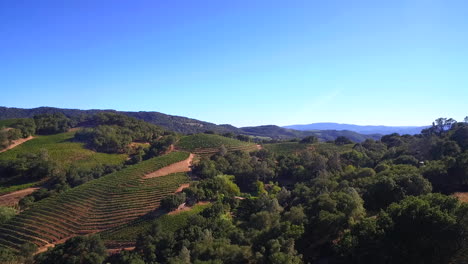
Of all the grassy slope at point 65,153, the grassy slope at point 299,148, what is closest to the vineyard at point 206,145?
the grassy slope at point 299,148

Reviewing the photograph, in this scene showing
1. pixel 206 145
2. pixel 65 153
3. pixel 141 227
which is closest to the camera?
pixel 141 227

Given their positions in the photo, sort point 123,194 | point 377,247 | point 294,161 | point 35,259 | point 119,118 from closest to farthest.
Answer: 1. point 377,247
2. point 35,259
3. point 123,194
4. point 294,161
5. point 119,118

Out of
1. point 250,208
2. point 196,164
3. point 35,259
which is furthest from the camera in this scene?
point 196,164

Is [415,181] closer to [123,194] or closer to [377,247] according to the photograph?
[377,247]

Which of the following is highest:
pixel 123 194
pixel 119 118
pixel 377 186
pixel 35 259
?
pixel 119 118

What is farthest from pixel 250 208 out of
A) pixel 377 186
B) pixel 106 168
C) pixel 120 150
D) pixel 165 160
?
pixel 120 150

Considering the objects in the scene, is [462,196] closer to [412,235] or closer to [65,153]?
[412,235]

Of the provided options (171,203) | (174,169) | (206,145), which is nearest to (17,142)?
(174,169)

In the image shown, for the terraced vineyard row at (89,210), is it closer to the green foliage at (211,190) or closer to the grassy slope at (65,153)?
the green foliage at (211,190)

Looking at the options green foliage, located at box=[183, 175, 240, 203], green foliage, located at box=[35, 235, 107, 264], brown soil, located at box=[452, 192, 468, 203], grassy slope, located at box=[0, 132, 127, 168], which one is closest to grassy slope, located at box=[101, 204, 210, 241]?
green foliage, located at box=[183, 175, 240, 203]
